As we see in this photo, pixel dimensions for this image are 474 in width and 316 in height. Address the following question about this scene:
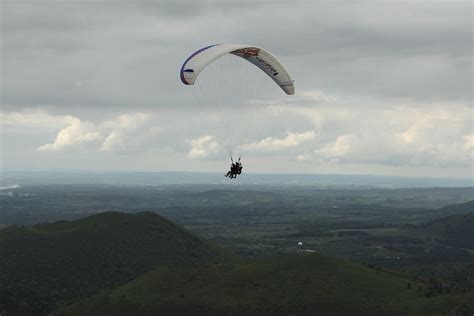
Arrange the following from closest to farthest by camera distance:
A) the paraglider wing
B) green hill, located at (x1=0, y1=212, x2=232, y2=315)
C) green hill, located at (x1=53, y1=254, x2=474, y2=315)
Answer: the paraglider wing
green hill, located at (x1=53, y1=254, x2=474, y2=315)
green hill, located at (x1=0, y1=212, x2=232, y2=315)

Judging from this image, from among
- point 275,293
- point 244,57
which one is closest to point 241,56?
point 244,57

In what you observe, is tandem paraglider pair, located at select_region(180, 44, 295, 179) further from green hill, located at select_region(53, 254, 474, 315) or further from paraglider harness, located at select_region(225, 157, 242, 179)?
green hill, located at select_region(53, 254, 474, 315)

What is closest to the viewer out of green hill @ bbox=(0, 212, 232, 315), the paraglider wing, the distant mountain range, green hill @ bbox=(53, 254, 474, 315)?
the paraglider wing

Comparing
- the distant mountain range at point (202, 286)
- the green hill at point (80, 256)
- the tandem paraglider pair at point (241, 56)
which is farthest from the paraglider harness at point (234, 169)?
the green hill at point (80, 256)

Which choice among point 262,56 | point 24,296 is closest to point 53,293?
point 24,296

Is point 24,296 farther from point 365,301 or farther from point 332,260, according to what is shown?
point 365,301

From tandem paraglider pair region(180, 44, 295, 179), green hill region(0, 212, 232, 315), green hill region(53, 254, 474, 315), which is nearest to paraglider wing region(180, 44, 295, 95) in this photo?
tandem paraglider pair region(180, 44, 295, 179)

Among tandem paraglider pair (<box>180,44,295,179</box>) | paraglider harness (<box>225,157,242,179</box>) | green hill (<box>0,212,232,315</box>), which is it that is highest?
tandem paraglider pair (<box>180,44,295,179</box>)
